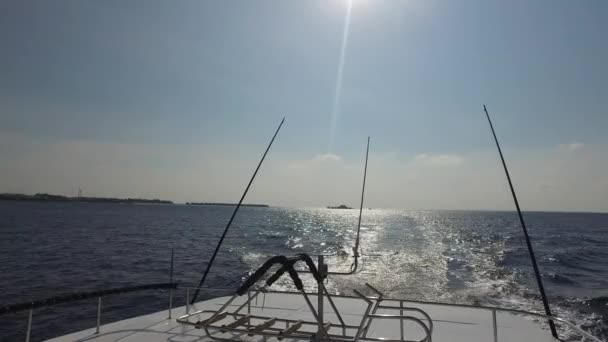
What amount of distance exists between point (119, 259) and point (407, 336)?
74.1ft

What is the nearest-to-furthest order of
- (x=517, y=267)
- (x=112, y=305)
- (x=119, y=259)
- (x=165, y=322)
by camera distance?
1. (x=165, y=322)
2. (x=112, y=305)
3. (x=517, y=267)
4. (x=119, y=259)

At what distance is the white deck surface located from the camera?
568 cm

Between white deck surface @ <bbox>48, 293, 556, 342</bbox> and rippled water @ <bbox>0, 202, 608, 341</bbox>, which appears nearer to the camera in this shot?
white deck surface @ <bbox>48, 293, 556, 342</bbox>

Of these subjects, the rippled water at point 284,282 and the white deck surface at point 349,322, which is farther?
the rippled water at point 284,282

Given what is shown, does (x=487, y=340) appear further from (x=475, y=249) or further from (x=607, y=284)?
(x=475, y=249)

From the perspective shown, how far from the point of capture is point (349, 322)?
6891 millimetres

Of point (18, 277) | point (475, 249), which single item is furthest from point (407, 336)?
point (475, 249)

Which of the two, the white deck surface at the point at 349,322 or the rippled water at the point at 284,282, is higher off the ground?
the white deck surface at the point at 349,322

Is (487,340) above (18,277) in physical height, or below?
above

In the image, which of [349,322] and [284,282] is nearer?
[349,322]

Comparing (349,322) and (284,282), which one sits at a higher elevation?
(349,322)

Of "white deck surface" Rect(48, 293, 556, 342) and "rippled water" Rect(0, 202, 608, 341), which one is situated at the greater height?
"white deck surface" Rect(48, 293, 556, 342)

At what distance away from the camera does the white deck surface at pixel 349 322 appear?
5682mm

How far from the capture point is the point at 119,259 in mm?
23562
